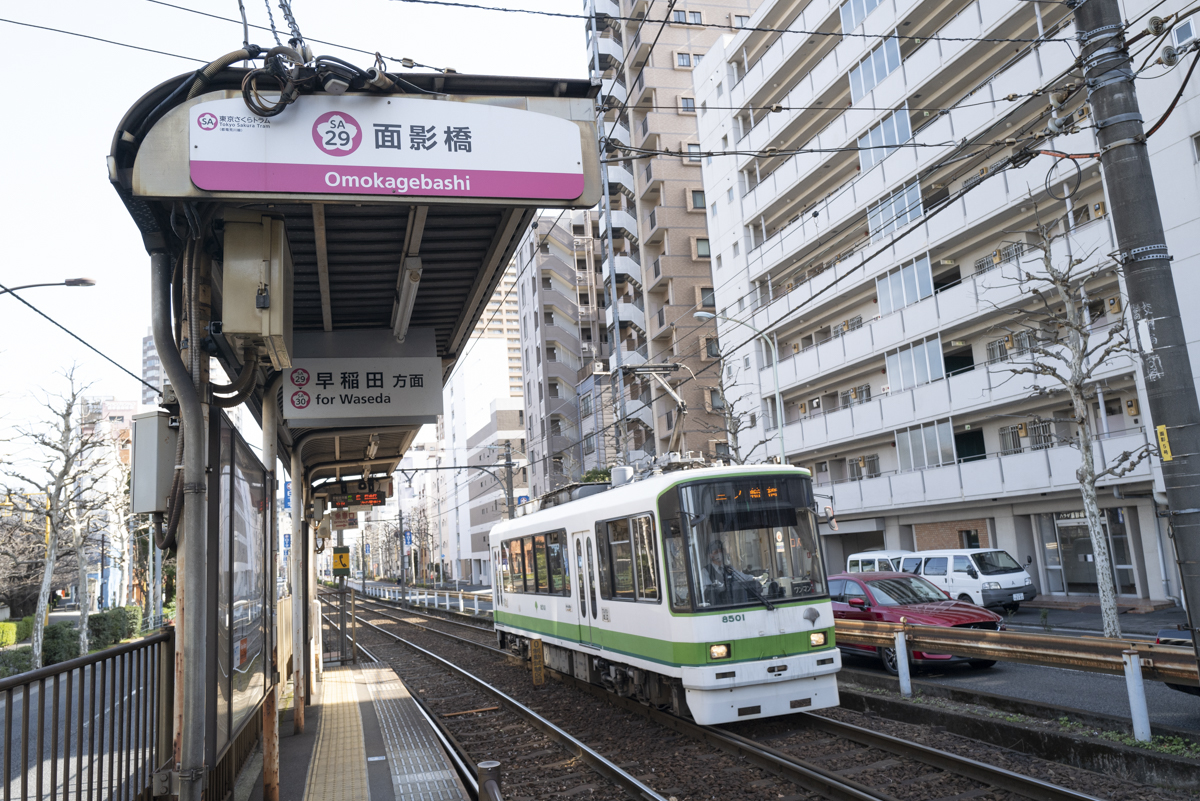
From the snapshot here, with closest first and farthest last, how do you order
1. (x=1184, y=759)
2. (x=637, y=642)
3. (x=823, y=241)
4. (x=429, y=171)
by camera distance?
1. (x=429, y=171)
2. (x=1184, y=759)
3. (x=637, y=642)
4. (x=823, y=241)

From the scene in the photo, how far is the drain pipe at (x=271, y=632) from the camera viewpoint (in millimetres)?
7125

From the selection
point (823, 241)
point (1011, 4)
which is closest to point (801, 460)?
point (823, 241)

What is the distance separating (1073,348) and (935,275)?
12949mm

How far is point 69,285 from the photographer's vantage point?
14.8 metres

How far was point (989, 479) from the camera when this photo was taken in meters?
26.4

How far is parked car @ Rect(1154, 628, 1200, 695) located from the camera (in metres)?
7.98

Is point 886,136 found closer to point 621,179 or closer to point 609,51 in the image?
point 621,179

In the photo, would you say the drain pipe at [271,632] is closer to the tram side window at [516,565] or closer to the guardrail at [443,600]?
the tram side window at [516,565]

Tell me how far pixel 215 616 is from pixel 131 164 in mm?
2818

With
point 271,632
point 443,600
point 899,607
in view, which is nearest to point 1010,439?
point 899,607

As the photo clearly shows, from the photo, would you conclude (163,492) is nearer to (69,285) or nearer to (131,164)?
(131,164)

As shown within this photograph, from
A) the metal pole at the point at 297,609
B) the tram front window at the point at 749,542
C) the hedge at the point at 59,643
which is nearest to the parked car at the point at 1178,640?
the tram front window at the point at 749,542

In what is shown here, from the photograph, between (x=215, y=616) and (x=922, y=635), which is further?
(x=922, y=635)

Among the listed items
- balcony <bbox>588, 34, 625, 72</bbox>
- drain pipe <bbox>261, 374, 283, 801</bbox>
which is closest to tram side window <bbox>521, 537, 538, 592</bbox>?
drain pipe <bbox>261, 374, 283, 801</bbox>
